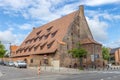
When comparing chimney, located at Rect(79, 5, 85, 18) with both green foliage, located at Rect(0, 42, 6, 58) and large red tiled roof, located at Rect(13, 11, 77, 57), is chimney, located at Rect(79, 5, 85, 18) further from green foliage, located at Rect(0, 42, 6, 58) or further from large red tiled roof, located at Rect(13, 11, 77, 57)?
green foliage, located at Rect(0, 42, 6, 58)

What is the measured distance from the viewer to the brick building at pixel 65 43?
68125mm

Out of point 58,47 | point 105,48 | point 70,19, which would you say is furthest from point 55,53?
point 105,48

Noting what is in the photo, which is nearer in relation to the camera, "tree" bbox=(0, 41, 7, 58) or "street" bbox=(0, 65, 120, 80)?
"street" bbox=(0, 65, 120, 80)

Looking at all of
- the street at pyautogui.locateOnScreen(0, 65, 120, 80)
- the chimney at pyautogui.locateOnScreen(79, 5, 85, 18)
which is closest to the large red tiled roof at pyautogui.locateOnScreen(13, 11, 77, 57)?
the chimney at pyautogui.locateOnScreen(79, 5, 85, 18)

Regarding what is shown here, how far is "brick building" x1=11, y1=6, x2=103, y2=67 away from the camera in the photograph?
224 feet

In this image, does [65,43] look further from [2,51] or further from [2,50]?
[2,50]

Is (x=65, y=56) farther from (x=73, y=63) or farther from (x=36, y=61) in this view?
(x=36, y=61)

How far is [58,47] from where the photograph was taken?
67.1 metres

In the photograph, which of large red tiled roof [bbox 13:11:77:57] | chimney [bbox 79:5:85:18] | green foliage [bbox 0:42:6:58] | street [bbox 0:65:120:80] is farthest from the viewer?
green foliage [bbox 0:42:6:58]

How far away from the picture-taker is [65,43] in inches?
2731

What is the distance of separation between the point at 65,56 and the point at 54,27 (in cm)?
1461

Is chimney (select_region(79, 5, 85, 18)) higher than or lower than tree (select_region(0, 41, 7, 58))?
higher

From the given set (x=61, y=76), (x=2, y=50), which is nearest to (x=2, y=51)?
(x=2, y=50)

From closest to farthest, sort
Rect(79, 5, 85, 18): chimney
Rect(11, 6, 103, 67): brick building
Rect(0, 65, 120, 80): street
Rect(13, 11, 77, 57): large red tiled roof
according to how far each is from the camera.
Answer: Rect(0, 65, 120, 80): street, Rect(11, 6, 103, 67): brick building, Rect(13, 11, 77, 57): large red tiled roof, Rect(79, 5, 85, 18): chimney
